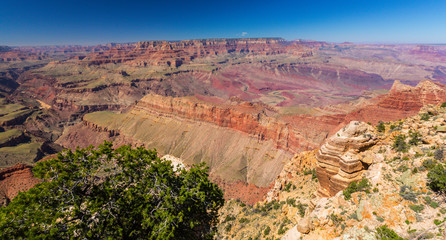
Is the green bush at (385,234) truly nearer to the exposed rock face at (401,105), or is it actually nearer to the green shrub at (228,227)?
the green shrub at (228,227)

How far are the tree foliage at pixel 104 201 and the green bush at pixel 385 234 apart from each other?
1196 centimetres

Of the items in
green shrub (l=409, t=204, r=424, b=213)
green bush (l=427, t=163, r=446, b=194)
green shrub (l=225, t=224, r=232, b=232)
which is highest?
green bush (l=427, t=163, r=446, b=194)

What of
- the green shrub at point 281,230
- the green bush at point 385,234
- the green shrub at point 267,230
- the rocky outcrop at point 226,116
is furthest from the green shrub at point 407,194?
the rocky outcrop at point 226,116

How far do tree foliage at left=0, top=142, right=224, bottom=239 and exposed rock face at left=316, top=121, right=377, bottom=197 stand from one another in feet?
39.6

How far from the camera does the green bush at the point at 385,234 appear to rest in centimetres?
1136

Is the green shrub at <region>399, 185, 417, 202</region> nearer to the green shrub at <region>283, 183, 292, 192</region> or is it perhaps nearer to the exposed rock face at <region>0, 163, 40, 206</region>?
the green shrub at <region>283, 183, 292, 192</region>

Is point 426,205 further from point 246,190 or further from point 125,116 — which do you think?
point 125,116

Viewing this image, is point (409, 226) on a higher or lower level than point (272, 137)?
higher

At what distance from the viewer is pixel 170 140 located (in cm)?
7538

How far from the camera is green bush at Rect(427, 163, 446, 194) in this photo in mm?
12773

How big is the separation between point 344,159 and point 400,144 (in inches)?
189

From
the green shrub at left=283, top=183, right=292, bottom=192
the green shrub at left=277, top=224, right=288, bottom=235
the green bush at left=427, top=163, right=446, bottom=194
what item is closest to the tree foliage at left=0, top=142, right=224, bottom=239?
the green shrub at left=277, top=224, right=288, bottom=235

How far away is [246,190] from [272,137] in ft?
64.0

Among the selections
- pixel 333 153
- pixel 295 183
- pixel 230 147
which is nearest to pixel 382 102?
pixel 230 147
